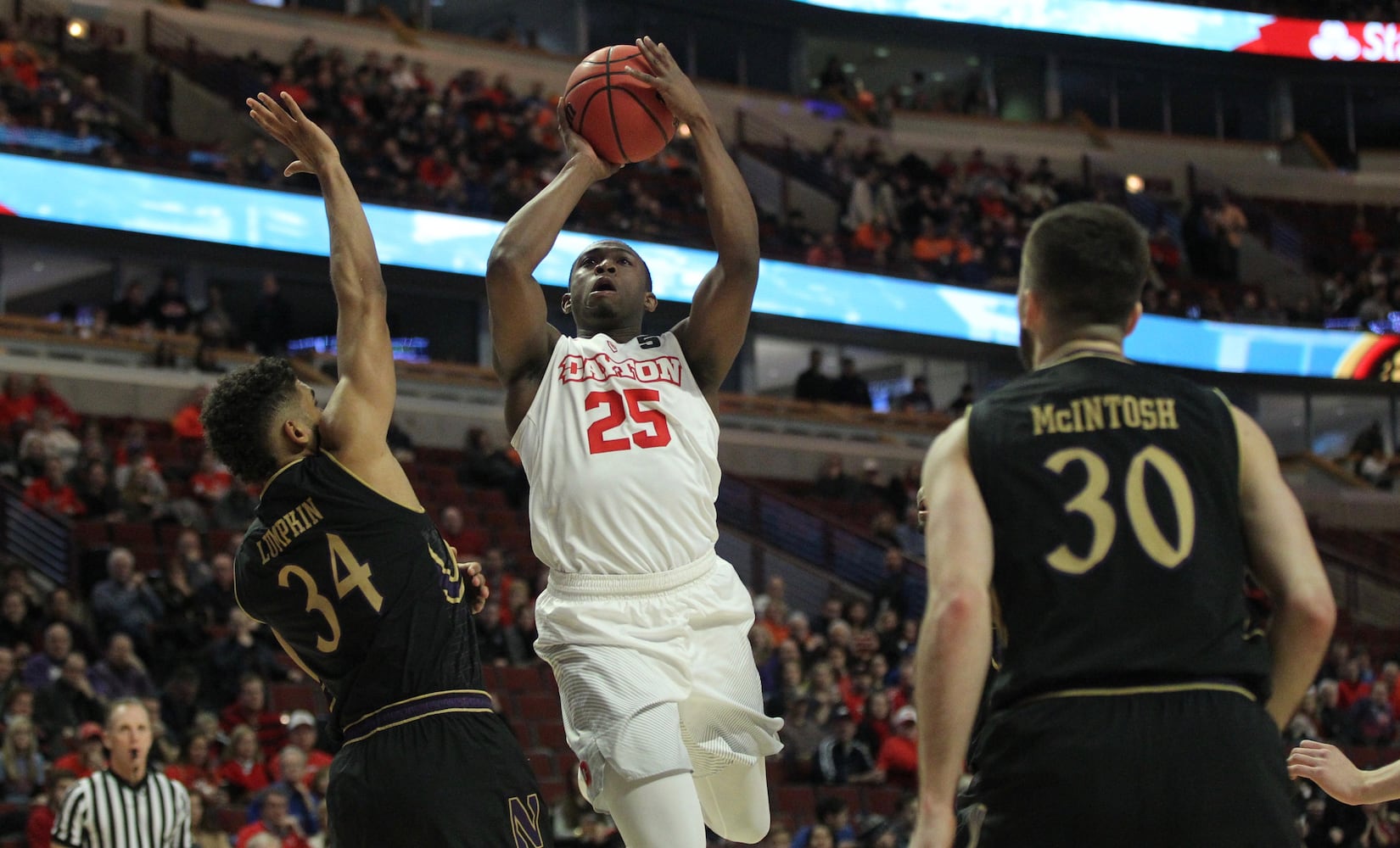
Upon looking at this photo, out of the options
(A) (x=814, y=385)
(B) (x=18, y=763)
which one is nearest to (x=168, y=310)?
(A) (x=814, y=385)

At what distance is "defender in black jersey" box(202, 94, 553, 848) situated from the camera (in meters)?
4.25

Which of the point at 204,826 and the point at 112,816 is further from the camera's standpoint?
the point at 204,826

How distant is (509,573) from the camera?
15.0 meters

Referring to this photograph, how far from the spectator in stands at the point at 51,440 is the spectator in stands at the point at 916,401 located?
→ 46.2 ft

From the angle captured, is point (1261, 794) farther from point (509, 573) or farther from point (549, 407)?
point (509, 573)

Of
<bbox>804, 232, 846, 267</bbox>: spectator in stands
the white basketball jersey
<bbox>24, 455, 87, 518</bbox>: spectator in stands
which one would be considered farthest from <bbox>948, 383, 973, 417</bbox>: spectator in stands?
the white basketball jersey

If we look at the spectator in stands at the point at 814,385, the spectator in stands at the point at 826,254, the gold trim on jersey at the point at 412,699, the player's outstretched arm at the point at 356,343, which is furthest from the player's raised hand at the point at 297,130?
the spectator in stands at the point at 826,254

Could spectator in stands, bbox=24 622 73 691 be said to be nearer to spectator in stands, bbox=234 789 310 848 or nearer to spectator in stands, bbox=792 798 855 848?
spectator in stands, bbox=234 789 310 848

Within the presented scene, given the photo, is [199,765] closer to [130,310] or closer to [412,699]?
[412,699]

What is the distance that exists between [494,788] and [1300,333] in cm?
2812

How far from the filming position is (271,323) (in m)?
20.8

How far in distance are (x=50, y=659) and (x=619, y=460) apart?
762cm

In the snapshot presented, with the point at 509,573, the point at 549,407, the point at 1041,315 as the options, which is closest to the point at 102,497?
the point at 509,573

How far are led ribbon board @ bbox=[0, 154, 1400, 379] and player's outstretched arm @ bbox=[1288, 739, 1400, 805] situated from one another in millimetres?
13315
